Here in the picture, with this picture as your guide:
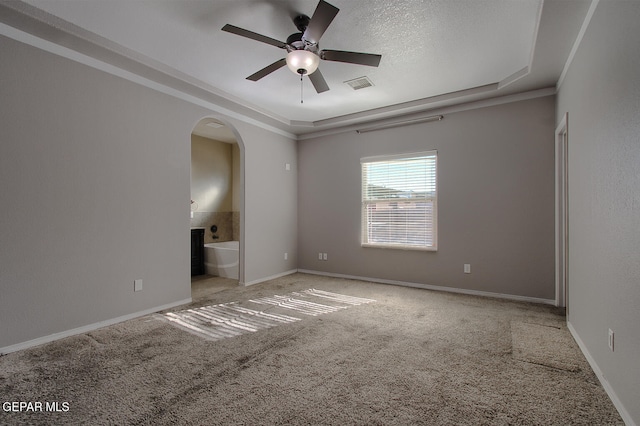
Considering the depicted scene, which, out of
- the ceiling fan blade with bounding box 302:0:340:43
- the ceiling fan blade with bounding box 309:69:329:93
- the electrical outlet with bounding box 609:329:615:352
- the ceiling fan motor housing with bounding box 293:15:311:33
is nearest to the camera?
the electrical outlet with bounding box 609:329:615:352

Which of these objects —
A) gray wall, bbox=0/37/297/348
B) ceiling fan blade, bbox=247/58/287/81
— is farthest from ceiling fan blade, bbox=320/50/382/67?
gray wall, bbox=0/37/297/348

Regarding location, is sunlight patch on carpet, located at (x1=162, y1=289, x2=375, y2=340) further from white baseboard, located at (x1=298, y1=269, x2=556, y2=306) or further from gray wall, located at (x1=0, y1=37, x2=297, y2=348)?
white baseboard, located at (x1=298, y1=269, x2=556, y2=306)

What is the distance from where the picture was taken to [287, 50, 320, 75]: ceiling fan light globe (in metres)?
2.45

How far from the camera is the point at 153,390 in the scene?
1.90 m

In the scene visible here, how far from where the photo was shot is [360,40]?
2791 mm

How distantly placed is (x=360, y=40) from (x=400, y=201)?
2.60 meters

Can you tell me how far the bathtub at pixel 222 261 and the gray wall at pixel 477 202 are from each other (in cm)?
175

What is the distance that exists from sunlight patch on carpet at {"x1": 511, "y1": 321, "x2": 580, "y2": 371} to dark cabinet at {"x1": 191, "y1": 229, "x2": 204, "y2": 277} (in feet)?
16.2

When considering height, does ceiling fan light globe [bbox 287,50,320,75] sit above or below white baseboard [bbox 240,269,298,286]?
above

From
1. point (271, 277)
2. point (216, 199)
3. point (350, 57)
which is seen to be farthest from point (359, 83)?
point (216, 199)

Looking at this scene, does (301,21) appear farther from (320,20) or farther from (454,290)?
(454,290)

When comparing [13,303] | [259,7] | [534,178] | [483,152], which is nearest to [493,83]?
[483,152]

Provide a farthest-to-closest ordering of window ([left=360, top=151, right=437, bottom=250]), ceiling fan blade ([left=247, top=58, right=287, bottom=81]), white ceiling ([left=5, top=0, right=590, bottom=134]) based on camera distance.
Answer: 1. window ([left=360, top=151, right=437, bottom=250])
2. ceiling fan blade ([left=247, top=58, right=287, bottom=81])
3. white ceiling ([left=5, top=0, right=590, bottom=134])

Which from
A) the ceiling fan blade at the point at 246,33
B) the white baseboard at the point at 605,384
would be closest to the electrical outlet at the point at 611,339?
the white baseboard at the point at 605,384
